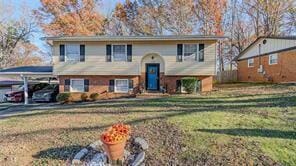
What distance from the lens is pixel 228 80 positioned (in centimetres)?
3170

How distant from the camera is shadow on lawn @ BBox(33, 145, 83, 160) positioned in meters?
7.29

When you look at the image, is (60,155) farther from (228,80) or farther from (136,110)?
(228,80)

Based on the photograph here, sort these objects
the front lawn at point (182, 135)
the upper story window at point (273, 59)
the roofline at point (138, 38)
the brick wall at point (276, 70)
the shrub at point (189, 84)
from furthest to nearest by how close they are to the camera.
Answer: the upper story window at point (273, 59), the brick wall at point (276, 70), the roofline at point (138, 38), the shrub at point (189, 84), the front lawn at point (182, 135)

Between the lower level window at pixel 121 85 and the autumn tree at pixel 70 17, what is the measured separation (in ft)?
46.7

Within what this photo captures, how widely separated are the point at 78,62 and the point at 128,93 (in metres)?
4.20

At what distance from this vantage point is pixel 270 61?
2391 cm

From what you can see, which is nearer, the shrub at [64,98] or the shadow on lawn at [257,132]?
the shadow on lawn at [257,132]

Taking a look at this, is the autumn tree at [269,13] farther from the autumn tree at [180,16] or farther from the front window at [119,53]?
the front window at [119,53]

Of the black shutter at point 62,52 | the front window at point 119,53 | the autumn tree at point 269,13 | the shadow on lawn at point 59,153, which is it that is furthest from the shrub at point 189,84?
the autumn tree at point 269,13

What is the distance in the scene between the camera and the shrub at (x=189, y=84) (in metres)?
18.7

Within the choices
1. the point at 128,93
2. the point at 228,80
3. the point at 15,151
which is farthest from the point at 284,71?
the point at 15,151

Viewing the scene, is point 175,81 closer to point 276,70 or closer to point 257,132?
point 276,70

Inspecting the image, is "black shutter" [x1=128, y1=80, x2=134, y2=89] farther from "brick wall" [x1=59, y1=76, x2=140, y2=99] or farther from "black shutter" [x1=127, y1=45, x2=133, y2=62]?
"black shutter" [x1=127, y1=45, x2=133, y2=62]

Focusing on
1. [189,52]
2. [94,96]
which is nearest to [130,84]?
[94,96]
